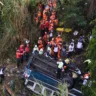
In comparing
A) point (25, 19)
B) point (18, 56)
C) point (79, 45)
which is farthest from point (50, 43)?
point (25, 19)

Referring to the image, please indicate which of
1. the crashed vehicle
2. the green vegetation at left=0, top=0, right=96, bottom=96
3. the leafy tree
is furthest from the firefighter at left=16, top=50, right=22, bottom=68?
the leafy tree

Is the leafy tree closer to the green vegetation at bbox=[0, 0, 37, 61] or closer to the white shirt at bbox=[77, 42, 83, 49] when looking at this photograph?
the white shirt at bbox=[77, 42, 83, 49]

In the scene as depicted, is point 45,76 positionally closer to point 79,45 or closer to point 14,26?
point 79,45

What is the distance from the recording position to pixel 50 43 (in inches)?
728

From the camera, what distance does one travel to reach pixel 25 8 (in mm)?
21031

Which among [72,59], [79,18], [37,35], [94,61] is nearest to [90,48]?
[94,61]

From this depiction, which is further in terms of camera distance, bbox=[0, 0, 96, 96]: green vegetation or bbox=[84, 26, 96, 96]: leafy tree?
bbox=[0, 0, 96, 96]: green vegetation

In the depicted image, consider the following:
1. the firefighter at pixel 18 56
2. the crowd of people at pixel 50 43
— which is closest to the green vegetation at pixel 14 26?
the crowd of people at pixel 50 43

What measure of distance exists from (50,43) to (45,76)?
Result: 7.08ft

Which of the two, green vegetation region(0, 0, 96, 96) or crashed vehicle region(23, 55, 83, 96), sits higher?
green vegetation region(0, 0, 96, 96)

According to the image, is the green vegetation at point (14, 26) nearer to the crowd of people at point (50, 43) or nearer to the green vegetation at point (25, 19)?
the green vegetation at point (25, 19)

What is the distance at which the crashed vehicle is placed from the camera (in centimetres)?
1622

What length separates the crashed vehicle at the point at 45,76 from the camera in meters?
16.2

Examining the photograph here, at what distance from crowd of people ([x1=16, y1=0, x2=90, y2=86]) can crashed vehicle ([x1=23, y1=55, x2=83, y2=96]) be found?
1.31ft
